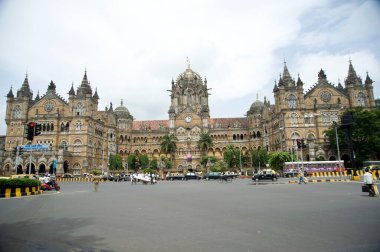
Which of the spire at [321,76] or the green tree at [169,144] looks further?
the green tree at [169,144]

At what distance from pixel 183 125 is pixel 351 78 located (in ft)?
134

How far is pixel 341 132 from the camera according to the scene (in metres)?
51.3

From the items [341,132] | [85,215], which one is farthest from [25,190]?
[341,132]

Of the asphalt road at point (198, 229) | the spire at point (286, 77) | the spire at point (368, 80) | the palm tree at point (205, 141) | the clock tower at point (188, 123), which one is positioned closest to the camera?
the asphalt road at point (198, 229)

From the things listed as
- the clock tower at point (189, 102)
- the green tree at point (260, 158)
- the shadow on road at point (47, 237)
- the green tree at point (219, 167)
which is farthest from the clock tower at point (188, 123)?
the shadow on road at point (47, 237)

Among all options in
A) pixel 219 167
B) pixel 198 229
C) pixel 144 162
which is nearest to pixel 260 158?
pixel 219 167

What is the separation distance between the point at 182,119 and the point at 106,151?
21.4 meters

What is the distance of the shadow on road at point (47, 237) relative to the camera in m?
6.41

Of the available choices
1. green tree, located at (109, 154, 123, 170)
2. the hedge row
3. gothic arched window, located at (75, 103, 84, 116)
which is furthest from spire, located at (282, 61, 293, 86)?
the hedge row

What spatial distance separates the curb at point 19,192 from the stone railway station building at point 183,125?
1276 inches

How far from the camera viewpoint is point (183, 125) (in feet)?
255

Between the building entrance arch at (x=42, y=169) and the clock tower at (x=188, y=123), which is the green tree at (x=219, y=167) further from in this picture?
the building entrance arch at (x=42, y=169)

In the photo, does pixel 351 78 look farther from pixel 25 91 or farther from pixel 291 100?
pixel 25 91

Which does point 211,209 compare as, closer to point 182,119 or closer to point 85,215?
point 85,215
